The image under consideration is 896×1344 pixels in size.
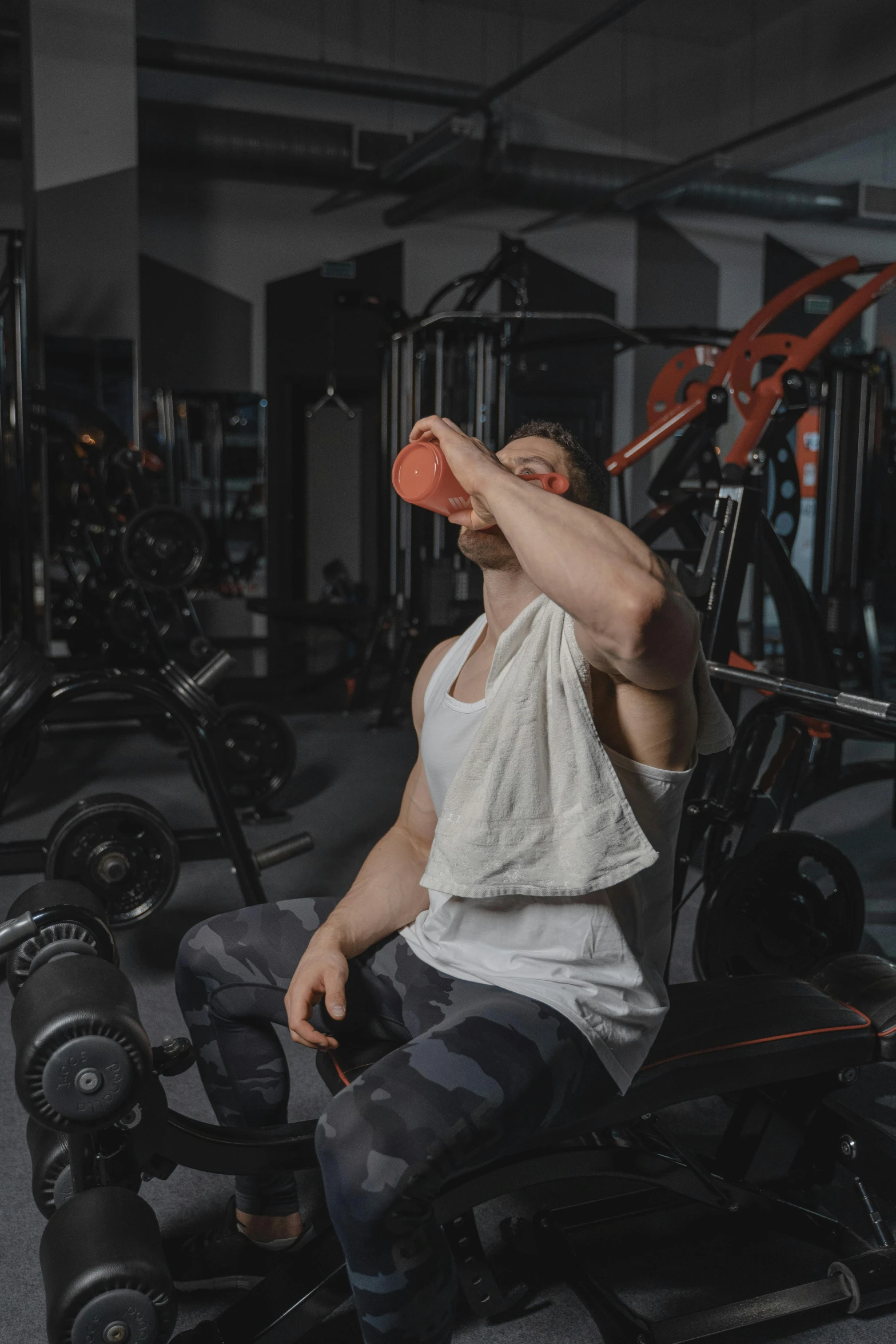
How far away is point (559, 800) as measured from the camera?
119cm

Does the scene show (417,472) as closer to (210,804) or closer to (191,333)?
(210,804)

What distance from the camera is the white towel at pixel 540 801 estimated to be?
1.17 metres

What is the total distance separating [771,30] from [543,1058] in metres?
8.08

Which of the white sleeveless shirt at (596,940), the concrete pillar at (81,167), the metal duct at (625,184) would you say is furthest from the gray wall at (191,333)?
the white sleeveless shirt at (596,940)

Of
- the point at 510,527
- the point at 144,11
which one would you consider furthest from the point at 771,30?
the point at 510,527

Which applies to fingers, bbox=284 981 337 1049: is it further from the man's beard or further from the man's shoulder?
the man's beard

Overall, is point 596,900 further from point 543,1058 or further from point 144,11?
point 144,11

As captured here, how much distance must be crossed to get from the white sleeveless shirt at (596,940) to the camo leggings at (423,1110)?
0.9 inches

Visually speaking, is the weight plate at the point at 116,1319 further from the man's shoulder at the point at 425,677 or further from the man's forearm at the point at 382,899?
the man's shoulder at the point at 425,677

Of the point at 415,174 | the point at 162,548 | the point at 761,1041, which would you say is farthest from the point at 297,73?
the point at 761,1041

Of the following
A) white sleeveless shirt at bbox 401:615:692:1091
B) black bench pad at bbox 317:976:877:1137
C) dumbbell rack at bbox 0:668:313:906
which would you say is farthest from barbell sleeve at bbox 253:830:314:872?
white sleeveless shirt at bbox 401:615:692:1091

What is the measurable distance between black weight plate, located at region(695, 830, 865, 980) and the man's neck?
1.00 metres

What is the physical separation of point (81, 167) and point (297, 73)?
1382 millimetres

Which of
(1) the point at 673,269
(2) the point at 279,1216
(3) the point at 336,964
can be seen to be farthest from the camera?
(1) the point at 673,269
